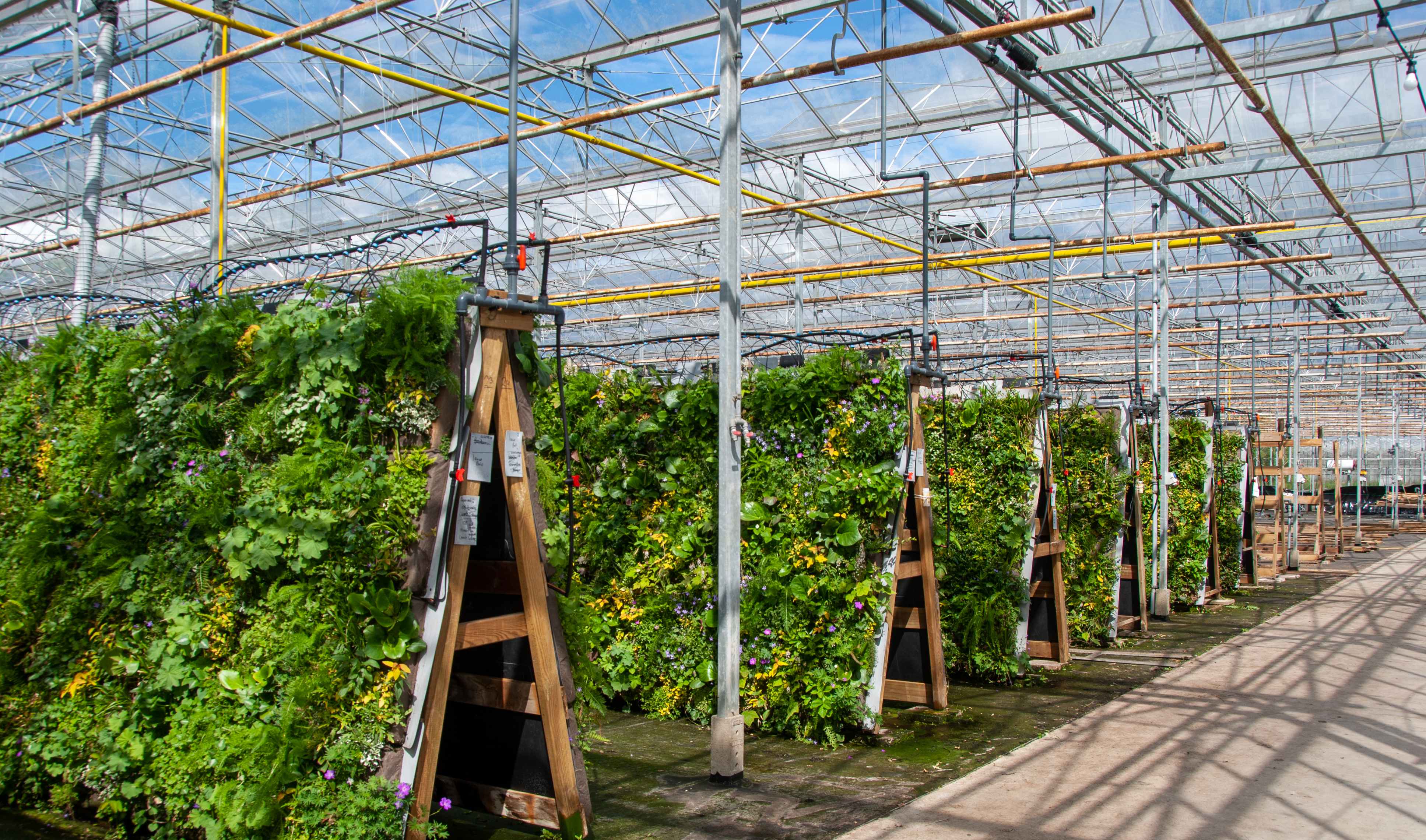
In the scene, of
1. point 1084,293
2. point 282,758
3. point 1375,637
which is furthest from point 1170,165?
point 1084,293

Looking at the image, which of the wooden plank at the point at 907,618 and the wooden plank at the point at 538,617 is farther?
the wooden plank at the point at 907,618

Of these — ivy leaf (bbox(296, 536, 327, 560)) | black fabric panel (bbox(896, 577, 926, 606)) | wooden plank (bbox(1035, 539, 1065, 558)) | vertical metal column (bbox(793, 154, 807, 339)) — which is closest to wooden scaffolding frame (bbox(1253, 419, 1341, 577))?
vertical metal column (bbox(793, 154, 807, 339))

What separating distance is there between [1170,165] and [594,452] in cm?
761

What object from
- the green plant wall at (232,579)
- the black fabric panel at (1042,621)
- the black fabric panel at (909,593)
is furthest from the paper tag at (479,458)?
the black fabric panel at (1042,621)

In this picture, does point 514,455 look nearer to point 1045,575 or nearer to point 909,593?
point 909,593

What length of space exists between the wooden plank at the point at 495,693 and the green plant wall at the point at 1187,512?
9672 millimetres

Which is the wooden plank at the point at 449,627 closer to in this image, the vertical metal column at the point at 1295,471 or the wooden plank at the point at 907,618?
the wooden plank at the point at 907,618

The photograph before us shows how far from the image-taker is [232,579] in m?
4.36

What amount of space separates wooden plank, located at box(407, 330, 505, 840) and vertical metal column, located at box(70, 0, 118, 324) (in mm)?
5450

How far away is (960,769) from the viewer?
5715 mm

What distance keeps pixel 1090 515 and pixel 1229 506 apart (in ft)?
19.2

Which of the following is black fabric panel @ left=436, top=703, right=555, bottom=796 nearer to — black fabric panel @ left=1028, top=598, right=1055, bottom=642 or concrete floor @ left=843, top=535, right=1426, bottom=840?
concrete floor @ left=843, top=535, right=1426, bottom=840

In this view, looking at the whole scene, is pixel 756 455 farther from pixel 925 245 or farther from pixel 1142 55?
pixel 1142 55

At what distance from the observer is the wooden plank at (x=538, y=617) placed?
433 cm
